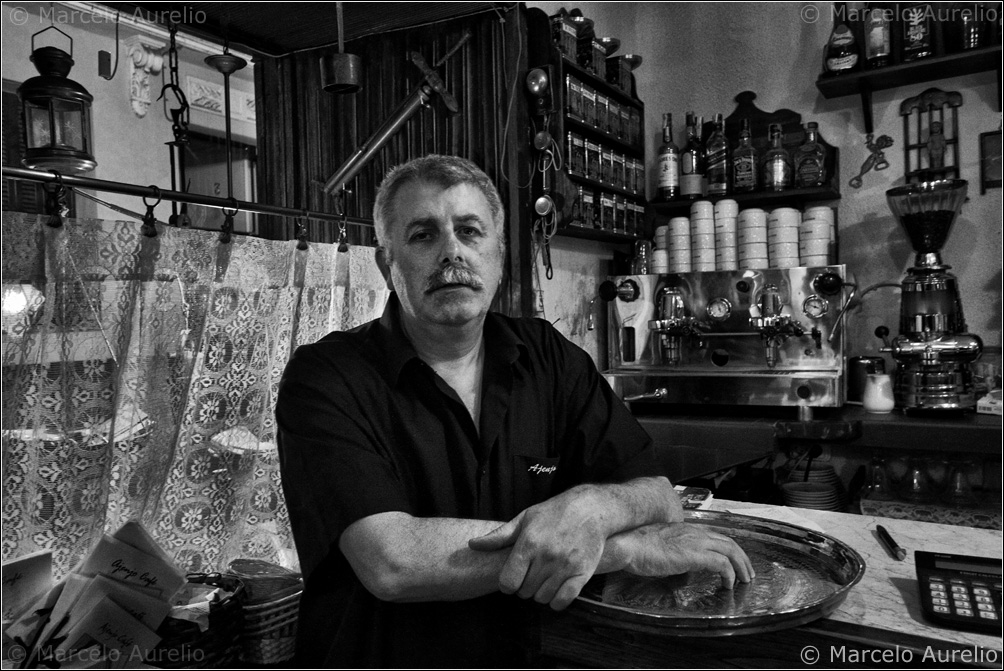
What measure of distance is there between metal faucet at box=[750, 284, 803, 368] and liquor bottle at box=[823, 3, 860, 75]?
1111 mm

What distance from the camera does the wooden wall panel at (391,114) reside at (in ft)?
10.2

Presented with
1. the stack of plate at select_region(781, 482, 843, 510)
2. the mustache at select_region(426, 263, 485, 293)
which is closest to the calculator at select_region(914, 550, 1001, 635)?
the mustache at select_region(426, 263, 485, 293)

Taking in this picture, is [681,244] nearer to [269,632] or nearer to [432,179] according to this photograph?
[432,179]

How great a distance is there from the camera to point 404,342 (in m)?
1.51

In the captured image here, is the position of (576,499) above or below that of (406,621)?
above

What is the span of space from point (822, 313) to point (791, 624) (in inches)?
100

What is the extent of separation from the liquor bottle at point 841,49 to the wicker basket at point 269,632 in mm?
3265

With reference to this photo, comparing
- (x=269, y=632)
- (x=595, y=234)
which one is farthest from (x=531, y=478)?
(x=595, y=234)

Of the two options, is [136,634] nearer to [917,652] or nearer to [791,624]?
[791,624]

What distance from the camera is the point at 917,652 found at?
0.98 metres

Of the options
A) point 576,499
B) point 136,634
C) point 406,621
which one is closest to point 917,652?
point 576,499

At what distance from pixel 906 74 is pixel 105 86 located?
3.77m

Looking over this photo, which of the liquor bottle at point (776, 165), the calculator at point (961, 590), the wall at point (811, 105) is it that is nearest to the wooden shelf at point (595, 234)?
the wall at point (811, 105)

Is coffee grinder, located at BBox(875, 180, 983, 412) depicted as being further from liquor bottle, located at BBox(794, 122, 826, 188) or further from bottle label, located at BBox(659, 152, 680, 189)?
bottle label, located at BBox(659, 152, 680, 189)
